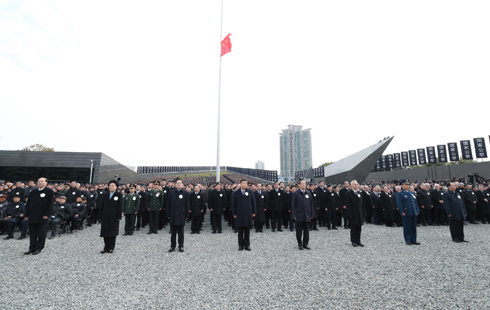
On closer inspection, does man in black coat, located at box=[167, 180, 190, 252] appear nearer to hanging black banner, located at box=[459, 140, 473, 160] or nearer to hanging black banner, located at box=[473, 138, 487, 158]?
hanging black banner, located at box=[473, 138, 487, 158]

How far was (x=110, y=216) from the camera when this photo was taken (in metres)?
6.84

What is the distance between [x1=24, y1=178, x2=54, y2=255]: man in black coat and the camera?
6.62m

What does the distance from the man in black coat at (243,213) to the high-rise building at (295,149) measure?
99.9 metres

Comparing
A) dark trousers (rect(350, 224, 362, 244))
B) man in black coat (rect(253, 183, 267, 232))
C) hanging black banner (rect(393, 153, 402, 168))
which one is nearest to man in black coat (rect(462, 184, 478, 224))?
dark trousers (rect(350, 224, 362, 244))

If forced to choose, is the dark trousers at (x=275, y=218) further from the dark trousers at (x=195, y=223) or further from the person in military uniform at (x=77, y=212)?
the person in military uniform at (x=77, y=212)

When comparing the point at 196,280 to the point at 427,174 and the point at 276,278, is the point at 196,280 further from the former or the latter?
the point at 427,174

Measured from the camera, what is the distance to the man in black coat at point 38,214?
21.7 feet

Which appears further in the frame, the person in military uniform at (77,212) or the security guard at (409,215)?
the person in military uniform at (77,212)

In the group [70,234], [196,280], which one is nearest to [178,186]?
[196,280]

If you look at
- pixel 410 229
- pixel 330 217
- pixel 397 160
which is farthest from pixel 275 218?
pixel 397 160

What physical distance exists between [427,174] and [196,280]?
3983cm

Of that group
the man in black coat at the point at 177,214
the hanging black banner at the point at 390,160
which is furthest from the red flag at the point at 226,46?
the hanging black banner at the point at 390,160

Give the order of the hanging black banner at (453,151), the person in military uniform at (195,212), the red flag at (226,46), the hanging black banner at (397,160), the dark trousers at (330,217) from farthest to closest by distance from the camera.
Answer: the hanging black banner at (397,160) → the hanging black banner at (453,151) → the red flag at (226,46) → the dark trousers at (330,217) → the person in military uniform at (195,212)

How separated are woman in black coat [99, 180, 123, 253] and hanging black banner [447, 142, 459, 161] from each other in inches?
1559
